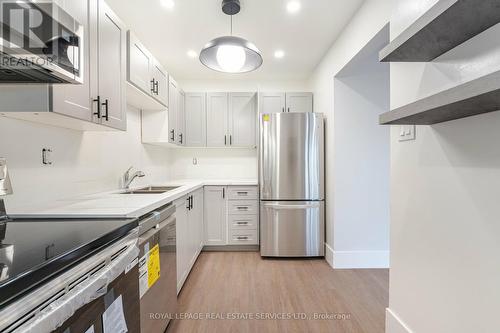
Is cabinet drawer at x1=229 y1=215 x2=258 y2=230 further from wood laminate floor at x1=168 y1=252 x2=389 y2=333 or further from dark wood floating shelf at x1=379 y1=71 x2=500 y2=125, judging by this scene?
dark wood floating shelf at x1=379 y1=71 x2=500 y2=125

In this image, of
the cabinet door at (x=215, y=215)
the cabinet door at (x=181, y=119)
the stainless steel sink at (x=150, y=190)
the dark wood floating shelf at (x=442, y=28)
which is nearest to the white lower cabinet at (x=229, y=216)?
the cabinet door at (x=215, y=215)

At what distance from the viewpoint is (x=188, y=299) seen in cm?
199

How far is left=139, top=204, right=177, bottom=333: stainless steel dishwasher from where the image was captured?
47.5 inches

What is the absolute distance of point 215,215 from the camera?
10.1ft

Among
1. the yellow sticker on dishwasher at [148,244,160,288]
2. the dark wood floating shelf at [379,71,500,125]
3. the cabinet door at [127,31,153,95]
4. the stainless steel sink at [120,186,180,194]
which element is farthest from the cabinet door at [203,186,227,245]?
the dark wood floating shelf at [379,71,500,125]

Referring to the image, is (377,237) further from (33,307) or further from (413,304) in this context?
(33,307)

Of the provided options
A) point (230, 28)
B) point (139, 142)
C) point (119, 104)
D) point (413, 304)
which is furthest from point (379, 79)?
point (139, 142)

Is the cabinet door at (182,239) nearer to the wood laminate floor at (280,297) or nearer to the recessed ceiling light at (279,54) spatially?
the wood laminate floor at (280,297)

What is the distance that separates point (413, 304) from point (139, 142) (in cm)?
288

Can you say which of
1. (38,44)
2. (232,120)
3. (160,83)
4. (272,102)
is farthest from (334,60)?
(38,44)

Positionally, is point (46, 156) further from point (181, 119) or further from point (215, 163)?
point (215, 163)

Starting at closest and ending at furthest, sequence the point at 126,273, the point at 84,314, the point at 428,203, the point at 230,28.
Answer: the point at 84,314
the point at 126,273
the point at 428,203
the point at 230,28

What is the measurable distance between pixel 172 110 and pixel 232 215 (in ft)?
5.20

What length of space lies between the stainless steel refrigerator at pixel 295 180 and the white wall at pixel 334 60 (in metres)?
0.10
